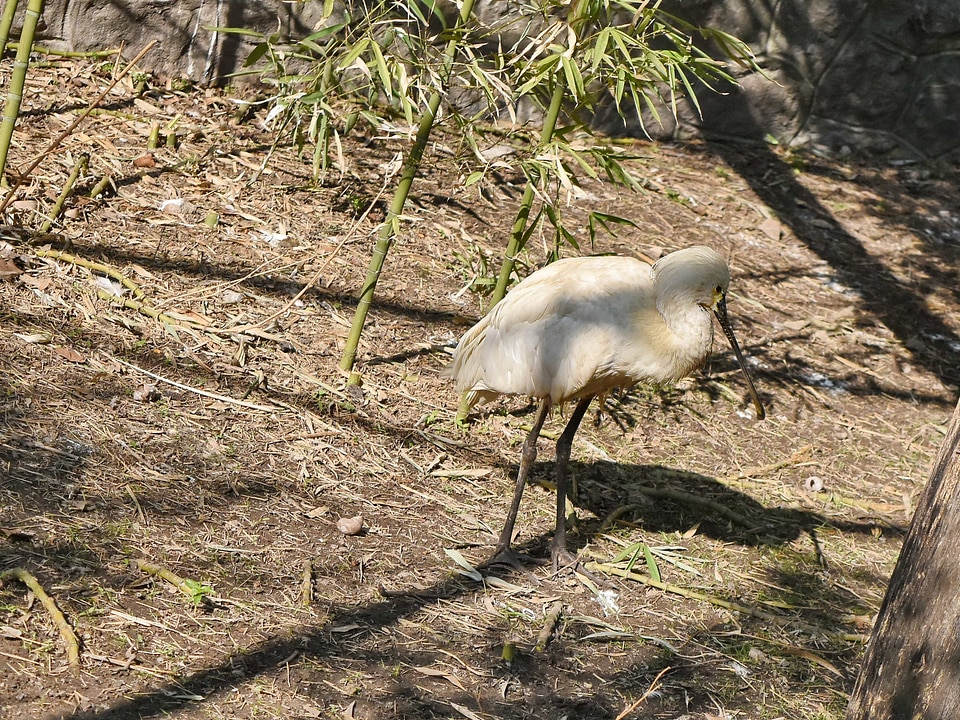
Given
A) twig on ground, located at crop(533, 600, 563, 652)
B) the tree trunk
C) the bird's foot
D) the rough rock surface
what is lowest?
twig on ground, located at crop(533, 600, 563, 652)

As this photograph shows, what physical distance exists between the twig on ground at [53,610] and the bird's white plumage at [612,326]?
6.46 ft

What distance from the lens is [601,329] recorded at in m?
4.29

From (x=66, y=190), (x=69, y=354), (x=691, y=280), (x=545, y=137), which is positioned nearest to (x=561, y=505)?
(x=691, y=280)

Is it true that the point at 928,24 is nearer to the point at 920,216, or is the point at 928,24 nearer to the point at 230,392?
the point at 920,216

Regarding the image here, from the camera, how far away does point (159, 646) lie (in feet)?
11.5

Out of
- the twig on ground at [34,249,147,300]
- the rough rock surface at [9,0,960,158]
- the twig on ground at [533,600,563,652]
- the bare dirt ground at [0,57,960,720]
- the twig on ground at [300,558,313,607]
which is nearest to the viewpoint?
the bare dirt ground at [0,57,960,720]

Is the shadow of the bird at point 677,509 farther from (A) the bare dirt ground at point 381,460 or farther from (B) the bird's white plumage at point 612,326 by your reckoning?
(B) the bird's white plumage at point 612,326

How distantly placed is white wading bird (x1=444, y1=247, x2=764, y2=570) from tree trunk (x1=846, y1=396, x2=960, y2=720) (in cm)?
170

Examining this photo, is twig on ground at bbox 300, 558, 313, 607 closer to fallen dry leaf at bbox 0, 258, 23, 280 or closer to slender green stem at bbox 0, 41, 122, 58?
fallen dry leaf at bbox 0, 258, 23, 280

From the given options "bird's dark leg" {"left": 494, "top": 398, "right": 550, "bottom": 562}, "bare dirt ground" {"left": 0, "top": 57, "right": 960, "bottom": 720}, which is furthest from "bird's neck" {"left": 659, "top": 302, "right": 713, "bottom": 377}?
"bare dirt ground" {"left": 0, "top": 57, "right": 960, "bottom": 720}

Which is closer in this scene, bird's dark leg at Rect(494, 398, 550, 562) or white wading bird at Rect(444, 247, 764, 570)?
white wading bird at Rect(444, 247, 764, 570)

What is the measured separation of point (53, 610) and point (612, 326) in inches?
89.8

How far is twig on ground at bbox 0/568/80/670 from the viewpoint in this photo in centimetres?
335

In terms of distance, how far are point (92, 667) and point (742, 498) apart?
330cm
